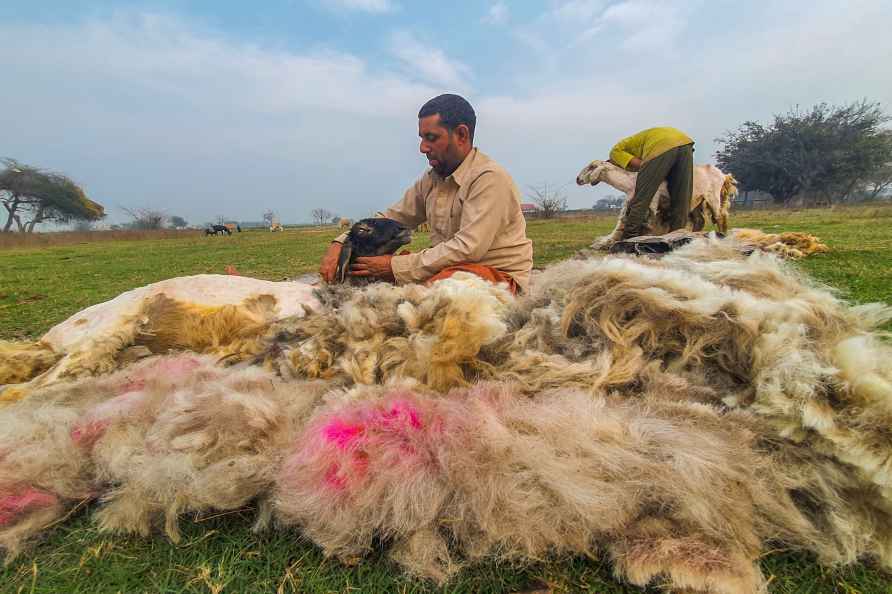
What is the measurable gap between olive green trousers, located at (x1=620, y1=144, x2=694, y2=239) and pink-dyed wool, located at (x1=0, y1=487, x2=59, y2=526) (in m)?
5.43

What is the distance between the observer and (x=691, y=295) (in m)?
1.35

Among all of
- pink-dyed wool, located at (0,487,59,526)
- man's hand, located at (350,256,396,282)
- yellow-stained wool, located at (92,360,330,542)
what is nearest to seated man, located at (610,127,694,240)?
man's hand, located at (350,256,396,282)

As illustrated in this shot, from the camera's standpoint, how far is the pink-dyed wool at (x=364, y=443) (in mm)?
1023

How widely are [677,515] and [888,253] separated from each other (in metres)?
6.10

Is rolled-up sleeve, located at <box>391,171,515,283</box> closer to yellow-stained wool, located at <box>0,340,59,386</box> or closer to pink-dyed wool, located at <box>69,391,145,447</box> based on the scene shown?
pink-dyed wool, located at <box>69,391,145,447</box>

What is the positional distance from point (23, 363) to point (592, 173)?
232 inches

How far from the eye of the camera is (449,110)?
2.60m

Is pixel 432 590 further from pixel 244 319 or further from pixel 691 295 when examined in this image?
pixel 244 319

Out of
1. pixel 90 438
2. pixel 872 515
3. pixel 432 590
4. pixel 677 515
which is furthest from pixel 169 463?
pixel 872 515

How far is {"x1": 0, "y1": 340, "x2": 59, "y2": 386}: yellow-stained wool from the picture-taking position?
1.98m

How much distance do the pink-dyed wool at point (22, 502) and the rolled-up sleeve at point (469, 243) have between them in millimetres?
1642

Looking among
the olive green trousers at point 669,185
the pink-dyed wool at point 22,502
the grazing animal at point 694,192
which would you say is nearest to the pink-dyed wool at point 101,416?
the pink-dyed wool at point 22,502

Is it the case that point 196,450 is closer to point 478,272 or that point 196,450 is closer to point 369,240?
point 478,272

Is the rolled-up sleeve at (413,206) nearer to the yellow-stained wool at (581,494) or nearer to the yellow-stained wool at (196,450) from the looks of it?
the yellow-stained wool at (196,450)
